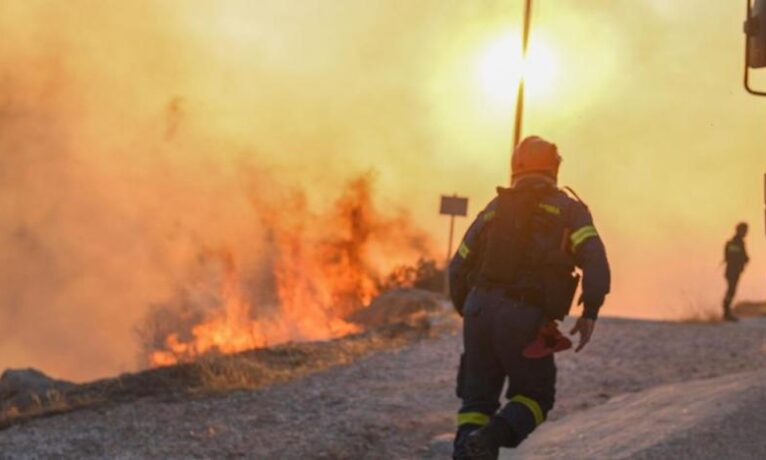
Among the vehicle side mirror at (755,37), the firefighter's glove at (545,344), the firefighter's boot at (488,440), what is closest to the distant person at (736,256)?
the vehicle side mirror at (755,37)

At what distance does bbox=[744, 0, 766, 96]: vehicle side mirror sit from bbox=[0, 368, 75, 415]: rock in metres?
9.66

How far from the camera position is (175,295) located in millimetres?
34281

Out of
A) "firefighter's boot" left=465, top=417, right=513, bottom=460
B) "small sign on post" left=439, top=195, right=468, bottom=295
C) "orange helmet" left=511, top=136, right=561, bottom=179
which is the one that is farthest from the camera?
"small sign on post" left=439, top=195, right=468, bottom=295

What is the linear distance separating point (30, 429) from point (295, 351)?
5.59 m

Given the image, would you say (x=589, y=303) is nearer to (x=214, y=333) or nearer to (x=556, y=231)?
(x=556, y=231)

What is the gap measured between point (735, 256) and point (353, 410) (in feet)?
37.9

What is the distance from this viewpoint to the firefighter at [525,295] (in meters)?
5.93

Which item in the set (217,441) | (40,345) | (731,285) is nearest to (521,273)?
(217,441)

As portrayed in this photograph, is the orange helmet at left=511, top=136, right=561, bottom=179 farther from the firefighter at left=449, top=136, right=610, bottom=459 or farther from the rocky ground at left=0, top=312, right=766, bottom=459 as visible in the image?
the rocky ground at left=0, top=312, right=766, bottom=459

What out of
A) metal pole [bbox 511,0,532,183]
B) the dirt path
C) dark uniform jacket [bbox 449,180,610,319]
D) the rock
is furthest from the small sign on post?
dark uniform jacket [bbox 449,180,610,319]

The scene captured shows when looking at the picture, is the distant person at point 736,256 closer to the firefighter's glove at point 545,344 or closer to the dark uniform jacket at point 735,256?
the dark uniform jacket at point 735,256

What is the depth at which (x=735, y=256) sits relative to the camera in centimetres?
2112

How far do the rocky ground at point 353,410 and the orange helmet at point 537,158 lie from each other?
2720 millimetres

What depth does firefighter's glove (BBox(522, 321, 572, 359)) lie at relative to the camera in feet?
19.5
